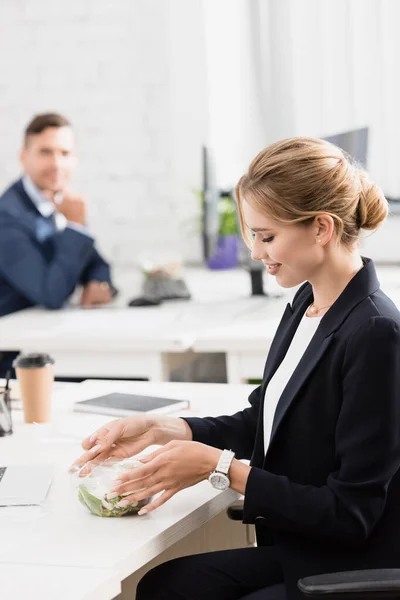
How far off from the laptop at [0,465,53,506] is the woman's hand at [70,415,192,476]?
6 cm

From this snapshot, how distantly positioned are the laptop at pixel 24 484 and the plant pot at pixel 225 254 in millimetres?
2794

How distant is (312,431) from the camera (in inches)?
55.1

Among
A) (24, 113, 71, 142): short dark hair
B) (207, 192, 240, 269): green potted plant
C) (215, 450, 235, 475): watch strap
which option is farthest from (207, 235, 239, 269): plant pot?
(215, 450, 235, 475): watch strap

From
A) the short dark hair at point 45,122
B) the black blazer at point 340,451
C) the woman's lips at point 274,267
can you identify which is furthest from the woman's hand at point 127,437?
the short dark hair at point 45,122

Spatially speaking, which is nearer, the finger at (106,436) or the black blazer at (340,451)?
the black blazer at (340,451)

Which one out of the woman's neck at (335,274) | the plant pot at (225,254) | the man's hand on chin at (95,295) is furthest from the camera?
the plant pot at (225,254)

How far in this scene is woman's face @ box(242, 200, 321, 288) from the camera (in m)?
1.43

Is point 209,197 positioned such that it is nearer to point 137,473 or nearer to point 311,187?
point 311,187

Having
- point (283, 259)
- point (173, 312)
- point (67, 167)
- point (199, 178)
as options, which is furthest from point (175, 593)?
point (199, 178)

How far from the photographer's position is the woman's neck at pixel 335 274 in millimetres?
1457

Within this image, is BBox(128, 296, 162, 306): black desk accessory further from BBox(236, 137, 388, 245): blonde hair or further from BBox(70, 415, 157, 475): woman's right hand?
BBox(236, 137, 388, 245): blonde hair

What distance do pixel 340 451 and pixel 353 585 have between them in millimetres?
206

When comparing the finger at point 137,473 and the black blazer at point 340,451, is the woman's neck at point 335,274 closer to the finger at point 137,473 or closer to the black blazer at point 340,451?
the black blazer at point 340,451

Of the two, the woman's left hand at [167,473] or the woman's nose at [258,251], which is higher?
the woman's nose at [258,251]
